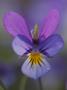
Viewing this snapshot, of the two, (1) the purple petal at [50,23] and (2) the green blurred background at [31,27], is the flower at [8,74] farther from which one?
(1) the purple petal at [50,23]

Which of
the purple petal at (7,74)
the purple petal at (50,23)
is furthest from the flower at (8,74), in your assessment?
the purple petal at (50,23)

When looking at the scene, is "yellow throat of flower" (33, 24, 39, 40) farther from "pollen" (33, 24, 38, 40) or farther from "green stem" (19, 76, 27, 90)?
"green stem" (19, 76, 27, 90)

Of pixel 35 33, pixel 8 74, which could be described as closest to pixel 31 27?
pixel 35 33

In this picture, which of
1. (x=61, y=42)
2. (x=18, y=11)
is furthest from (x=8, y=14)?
(x=61, y=42)

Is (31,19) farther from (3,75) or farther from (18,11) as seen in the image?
(3,75)

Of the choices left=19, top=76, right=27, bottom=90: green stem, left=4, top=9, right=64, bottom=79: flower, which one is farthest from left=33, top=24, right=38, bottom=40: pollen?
left=19, top=76, right=27, bottom=90: green stem

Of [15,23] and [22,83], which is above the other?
[15,23]

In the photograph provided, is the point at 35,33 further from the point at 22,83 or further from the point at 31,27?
the point at 22,83
